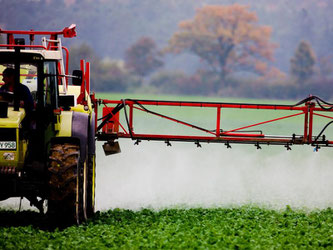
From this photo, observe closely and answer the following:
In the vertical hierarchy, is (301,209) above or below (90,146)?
below

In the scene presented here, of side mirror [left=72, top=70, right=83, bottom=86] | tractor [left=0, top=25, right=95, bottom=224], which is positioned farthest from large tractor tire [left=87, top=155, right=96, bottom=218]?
side mirror [left=72, top=70, right=83, bottom=86]

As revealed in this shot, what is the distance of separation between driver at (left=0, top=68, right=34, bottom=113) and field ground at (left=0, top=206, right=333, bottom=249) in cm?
176

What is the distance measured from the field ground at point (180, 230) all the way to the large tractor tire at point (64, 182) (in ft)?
0.89

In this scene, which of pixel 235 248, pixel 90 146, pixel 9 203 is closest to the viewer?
pixel 235 248

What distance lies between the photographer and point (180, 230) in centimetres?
922

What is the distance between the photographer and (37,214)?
424 inches

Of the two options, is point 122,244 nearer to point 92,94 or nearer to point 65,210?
point 65,210

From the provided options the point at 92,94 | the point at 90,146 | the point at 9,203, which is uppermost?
the point at 92,94

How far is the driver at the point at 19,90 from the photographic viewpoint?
8.86 metres

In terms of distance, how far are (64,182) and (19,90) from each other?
1492 mm

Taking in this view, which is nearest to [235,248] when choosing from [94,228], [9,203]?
[94,228]

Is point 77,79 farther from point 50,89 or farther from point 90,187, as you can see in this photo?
point 90,187

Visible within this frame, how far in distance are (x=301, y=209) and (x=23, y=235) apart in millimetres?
5762

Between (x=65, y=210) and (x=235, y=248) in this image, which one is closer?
(x=235, y=248)
